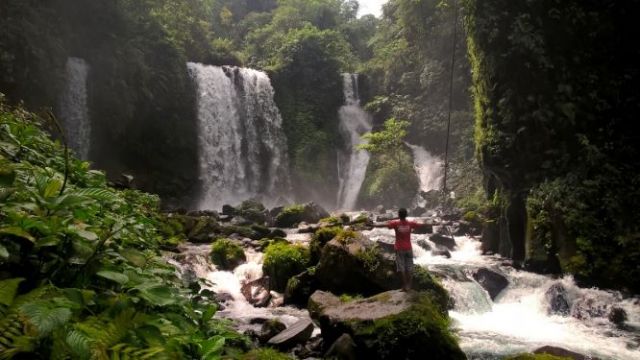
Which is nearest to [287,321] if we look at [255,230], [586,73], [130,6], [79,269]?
[79,269]

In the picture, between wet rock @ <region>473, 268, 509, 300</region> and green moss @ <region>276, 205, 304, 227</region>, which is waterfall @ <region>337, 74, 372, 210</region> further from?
wet rock @ <region>473, 268, 509, 300</region>

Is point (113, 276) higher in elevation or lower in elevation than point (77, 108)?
lower

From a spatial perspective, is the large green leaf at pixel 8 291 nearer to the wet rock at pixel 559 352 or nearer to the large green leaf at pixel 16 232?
the large green leaf at pixel 16 232

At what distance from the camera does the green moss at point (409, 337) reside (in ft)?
19.7

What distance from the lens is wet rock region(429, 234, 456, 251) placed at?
15.1 m

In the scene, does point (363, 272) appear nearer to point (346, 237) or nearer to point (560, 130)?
point (346, 237)

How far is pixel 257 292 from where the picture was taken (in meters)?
10.1

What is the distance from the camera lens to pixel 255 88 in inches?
1190

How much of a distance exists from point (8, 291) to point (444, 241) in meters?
14.8

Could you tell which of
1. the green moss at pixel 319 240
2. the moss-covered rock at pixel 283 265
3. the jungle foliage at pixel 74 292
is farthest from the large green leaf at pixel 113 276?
the moss-covered rock at pixel 283 265

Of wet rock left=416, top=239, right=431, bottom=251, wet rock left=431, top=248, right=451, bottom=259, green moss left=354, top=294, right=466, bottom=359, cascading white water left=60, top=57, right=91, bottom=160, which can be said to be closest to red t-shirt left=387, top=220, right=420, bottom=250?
green moss left=354, top=294, right=466, bottom=359

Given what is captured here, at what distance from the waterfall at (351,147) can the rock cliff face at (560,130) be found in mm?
17100

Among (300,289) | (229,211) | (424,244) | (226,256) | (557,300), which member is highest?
(229,211)

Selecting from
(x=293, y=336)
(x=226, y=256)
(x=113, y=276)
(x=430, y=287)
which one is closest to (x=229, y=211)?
(x=226, y=256)
